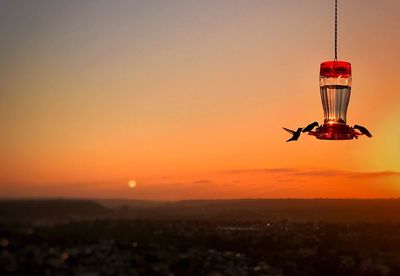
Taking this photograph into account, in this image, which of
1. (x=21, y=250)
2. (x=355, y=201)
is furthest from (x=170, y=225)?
(x=355, y=201)

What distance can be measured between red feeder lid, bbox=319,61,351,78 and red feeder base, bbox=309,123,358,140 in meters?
0.63

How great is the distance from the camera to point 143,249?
1488 cm

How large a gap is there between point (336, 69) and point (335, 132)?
79cm

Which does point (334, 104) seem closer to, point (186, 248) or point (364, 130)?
point (364, 130)

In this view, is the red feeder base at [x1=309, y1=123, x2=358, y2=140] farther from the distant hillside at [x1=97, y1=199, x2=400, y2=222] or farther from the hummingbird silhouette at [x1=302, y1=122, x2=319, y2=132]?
the distant hillside at [x1=97, y1=199, x2=400, y2=222]

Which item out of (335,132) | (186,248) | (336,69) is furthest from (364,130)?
(186,248)

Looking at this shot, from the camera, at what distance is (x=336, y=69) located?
303 inches

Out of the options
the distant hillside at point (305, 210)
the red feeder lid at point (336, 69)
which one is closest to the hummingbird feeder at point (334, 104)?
the red feeder lid at point (336, 69)

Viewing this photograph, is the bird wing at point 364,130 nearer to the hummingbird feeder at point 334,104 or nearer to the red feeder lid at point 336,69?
the hummingbird feeder at point 334,104

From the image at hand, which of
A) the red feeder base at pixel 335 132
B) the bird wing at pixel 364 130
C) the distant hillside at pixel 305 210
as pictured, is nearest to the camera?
the red feeder base at pixel 335 132

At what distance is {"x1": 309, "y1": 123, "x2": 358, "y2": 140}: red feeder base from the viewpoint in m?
7.60

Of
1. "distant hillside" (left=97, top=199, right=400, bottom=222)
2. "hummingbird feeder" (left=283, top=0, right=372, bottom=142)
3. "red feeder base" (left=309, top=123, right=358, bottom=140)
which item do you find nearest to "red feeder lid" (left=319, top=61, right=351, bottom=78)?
"hummingbird feeder" (left=283, top=0, right=372, bottom=142)

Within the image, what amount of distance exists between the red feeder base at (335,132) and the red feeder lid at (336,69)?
0.63 meters

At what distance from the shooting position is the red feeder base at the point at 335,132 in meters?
7.60
